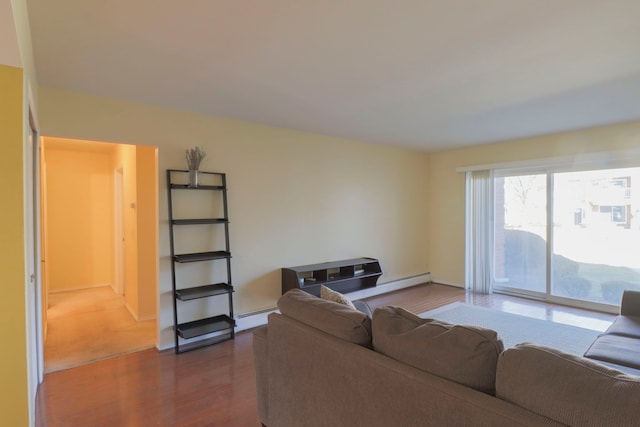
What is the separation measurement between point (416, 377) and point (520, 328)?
351cm

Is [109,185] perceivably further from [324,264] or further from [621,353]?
[621,353]

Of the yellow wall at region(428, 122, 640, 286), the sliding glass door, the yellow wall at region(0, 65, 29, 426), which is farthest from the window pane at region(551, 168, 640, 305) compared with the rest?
the yellow wall at region(0, 65, 29, 426)

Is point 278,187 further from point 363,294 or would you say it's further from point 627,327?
point 627,327

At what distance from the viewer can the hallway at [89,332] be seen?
327cm

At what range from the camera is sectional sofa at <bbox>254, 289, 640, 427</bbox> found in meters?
0.98

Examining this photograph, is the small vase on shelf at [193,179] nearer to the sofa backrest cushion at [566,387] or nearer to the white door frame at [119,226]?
A: the white door frame at [119,226]

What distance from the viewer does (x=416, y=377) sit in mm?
1262

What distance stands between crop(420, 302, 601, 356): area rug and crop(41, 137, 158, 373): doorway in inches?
135

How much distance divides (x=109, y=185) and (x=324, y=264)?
4.38 metres

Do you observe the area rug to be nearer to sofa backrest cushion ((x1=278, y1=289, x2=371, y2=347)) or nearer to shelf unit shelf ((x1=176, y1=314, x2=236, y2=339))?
shelf unit shelf ((x1=176, y1=314, x2=236, y2=339))

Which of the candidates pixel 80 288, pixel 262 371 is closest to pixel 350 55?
pixel 262 371

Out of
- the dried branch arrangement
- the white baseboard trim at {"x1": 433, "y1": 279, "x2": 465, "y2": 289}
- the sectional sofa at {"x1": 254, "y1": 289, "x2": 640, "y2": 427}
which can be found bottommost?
the white baseboard trim at {"x1": 433, "y1": 279, "x2": 465, "y2": 289}

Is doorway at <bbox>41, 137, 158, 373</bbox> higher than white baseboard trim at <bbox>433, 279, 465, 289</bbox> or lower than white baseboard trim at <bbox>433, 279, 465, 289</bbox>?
higher

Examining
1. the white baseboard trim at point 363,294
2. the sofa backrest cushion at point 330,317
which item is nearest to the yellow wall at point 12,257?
the sofa backrest cushion at point 330,317
